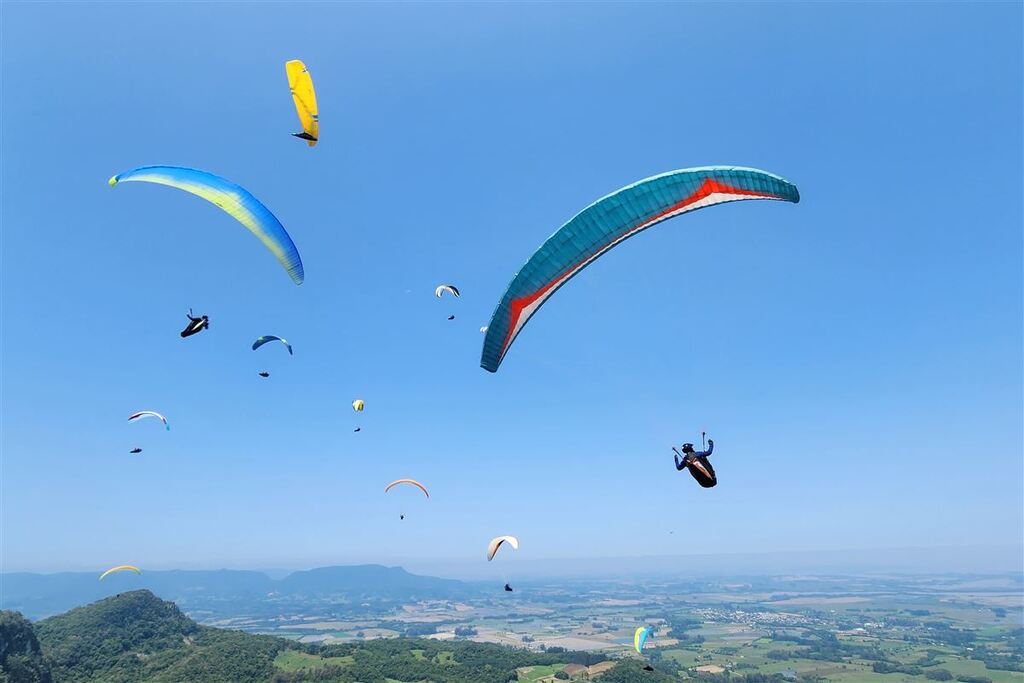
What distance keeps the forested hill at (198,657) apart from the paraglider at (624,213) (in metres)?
82.9

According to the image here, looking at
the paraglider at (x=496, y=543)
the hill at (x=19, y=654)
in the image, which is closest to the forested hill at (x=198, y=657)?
the hill at (x=19, y=654)

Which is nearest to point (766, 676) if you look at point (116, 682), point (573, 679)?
point (573, 679)

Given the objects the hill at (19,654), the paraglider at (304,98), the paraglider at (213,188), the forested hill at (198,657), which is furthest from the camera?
the forested hill at (198,657)

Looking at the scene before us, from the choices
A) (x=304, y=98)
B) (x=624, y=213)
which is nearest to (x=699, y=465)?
(x=624, y=213)

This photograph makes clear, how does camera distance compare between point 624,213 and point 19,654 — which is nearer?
point 624,213

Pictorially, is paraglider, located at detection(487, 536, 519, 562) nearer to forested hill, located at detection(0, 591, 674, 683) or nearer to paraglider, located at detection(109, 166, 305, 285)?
paraglider, located at detection(109, 166, 305, 285)

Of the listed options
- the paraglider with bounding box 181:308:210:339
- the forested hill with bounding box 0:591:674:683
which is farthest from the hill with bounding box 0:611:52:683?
the paraglider with bounding box 181:308:210:339

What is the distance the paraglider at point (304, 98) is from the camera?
1602cm

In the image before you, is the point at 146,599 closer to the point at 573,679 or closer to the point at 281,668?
the point at 281,668

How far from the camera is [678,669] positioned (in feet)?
424

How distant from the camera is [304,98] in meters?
16.3

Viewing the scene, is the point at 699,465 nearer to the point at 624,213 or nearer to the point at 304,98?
the point at 624,213

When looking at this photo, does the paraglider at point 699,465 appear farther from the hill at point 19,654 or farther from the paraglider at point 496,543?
the hill at point 19,654

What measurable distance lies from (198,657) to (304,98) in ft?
307
